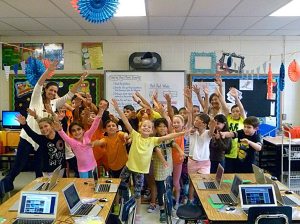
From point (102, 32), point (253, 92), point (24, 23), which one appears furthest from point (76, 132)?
point (253, 92)

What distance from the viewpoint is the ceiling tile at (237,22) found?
5094 mm

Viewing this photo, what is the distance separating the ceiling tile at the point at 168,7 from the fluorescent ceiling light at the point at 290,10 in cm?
132

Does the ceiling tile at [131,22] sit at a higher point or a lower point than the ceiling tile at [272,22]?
lower

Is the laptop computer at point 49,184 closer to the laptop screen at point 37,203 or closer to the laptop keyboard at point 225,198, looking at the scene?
the laptop screen at point 37,203

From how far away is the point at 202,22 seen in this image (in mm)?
5375

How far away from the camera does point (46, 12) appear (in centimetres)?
465

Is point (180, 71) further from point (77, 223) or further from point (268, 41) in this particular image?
point (77, 223)

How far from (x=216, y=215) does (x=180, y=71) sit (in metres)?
4.37

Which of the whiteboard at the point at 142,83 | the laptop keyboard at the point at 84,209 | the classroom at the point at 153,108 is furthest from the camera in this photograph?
the whiteboard at the point at 142,83

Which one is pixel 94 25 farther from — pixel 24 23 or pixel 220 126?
pixel 220 126

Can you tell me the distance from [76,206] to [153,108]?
303 cm

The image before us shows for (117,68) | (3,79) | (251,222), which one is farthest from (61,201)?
(3,79)

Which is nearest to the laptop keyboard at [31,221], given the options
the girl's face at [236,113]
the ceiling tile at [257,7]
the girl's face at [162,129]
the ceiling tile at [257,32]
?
the girl's face at [162,129]

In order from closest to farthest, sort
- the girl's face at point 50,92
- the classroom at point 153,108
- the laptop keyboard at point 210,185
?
1. the classroom at point 153,108
2. the laptop keyboard at point 210,185
3. the girl's face at point 50,92
